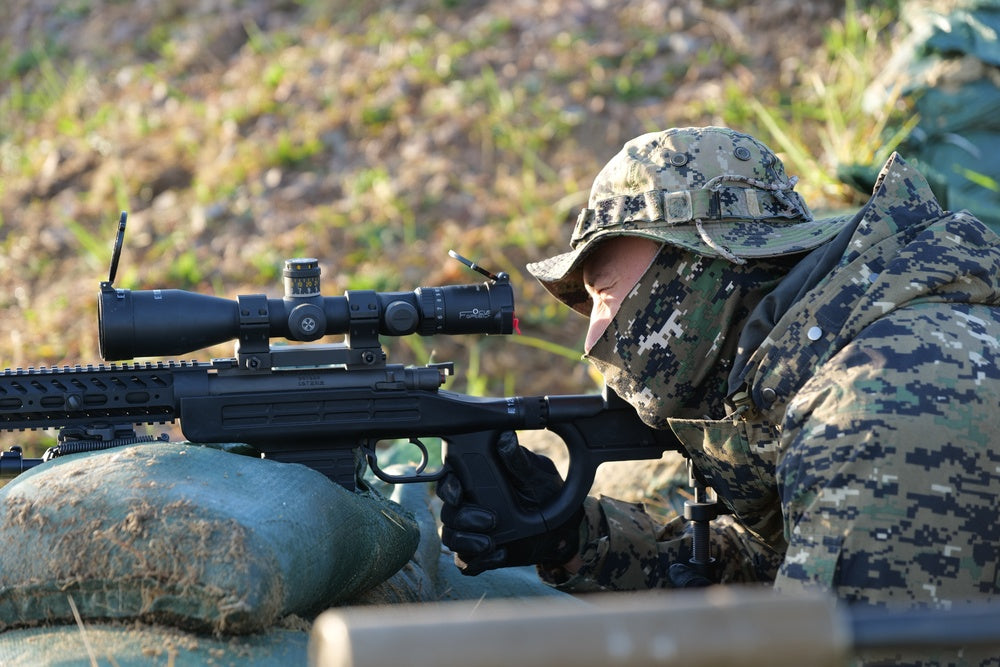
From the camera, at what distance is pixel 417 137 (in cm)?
820

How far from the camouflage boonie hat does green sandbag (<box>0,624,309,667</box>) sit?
139 cm

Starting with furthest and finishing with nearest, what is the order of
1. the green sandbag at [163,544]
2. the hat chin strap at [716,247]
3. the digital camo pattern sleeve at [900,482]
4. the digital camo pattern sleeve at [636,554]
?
the digital camo pattern sleeve at [636,554]
the hat chin strap at [716,247]
the green sandbag at [163,544]
the digital camo pattern sleeve at [900,482]

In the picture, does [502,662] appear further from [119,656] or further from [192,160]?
[192,160]

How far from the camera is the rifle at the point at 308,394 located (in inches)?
125

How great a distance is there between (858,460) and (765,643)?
1393 mm

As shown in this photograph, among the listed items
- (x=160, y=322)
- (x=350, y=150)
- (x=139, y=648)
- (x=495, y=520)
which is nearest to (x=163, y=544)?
(x=139, y=648)

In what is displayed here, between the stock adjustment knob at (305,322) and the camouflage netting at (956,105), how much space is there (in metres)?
3.39

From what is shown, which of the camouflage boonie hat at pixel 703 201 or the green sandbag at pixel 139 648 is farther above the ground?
the camouflage boonie hat at pixel 703 201

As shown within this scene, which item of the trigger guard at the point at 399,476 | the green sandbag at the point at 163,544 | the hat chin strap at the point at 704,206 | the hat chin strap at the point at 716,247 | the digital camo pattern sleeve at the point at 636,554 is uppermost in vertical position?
the hat chin strap at the point at 704,206

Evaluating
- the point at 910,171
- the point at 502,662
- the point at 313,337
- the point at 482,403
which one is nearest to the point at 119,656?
the point at 313,337

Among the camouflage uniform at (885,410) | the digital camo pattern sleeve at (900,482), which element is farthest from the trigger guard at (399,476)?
the digital camo pattern sleeve at (900,482)

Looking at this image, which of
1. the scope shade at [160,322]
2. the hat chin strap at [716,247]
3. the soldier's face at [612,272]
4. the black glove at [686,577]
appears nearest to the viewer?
the hat chin strap at [716,247]

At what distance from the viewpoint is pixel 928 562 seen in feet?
7.98

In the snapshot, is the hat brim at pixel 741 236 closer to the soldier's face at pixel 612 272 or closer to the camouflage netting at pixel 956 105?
the soldier's face at pixel 612 272
